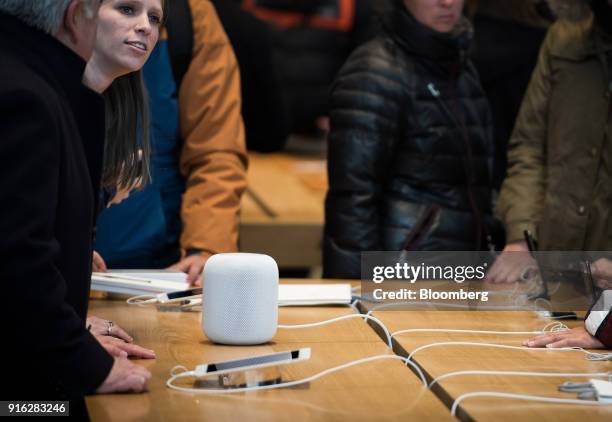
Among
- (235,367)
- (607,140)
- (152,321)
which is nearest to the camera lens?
(235,367)

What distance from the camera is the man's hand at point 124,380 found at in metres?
1.79

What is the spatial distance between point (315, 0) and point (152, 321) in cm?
434

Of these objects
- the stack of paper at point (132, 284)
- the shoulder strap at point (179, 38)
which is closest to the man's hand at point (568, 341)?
the stack of paper at point (132, 284)

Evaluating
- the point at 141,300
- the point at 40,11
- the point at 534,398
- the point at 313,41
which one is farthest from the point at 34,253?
the point at 313,41

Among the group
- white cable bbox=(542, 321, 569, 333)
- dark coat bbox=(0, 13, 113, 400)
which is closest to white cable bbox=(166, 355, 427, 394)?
dark coat bbox=(0, 13, 113, 400)

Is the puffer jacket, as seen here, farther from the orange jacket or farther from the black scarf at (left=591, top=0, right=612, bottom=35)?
the orange jacket

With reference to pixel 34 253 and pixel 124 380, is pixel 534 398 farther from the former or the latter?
pixel 34 253

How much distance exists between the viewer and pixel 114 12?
212cm

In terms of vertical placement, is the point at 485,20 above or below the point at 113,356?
above

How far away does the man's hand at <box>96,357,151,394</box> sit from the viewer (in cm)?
179

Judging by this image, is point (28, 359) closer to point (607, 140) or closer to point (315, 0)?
point (607, 140)

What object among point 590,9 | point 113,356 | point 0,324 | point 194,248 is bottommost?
point 194,248

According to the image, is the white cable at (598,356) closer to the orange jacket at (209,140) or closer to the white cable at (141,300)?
the white cable at (141,300)

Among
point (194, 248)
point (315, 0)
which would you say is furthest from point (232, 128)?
point (315, 0)
